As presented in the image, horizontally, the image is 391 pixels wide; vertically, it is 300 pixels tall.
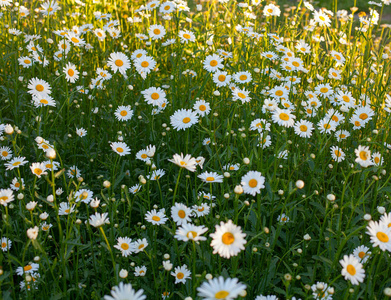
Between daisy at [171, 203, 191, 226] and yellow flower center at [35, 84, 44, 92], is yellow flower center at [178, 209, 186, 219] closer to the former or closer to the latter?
daisy at [171, 203, 191, 226]

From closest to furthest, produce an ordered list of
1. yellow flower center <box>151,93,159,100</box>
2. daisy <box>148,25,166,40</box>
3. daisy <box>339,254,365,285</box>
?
daisy <box>339,254,365,285</box>
yellow flower center <box>151,93,159,100</box>
daisy <box>148,25,166,40</box>

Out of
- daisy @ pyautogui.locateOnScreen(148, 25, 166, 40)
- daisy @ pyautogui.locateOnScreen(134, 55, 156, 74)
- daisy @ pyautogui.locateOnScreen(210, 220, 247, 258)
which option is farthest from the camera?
daisy @ pyautogui.locateOnScreen(148, 25, 166, 40)

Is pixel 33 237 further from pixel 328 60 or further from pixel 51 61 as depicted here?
pixel 328 60

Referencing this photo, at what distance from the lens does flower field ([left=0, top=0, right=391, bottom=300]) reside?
176 cm

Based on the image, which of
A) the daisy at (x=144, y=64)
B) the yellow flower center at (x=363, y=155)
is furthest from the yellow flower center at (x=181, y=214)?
the daisy at (x=144, y=64)

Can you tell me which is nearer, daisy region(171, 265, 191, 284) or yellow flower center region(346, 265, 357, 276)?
yellow flower center region(346, 265, 357, 276)

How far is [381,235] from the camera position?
157cm

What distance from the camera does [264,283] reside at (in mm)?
1893

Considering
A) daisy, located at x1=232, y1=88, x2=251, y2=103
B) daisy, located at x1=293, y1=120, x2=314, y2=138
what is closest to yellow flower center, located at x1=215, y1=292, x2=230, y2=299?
daisy, located at x1=293, y1=120, x2=314, y2=138

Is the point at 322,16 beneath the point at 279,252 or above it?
above

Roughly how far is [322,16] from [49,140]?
2968mm

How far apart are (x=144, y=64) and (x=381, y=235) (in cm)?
220

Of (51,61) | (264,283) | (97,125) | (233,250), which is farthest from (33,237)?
(51,61)

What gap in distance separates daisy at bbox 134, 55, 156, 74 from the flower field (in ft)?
0.07
